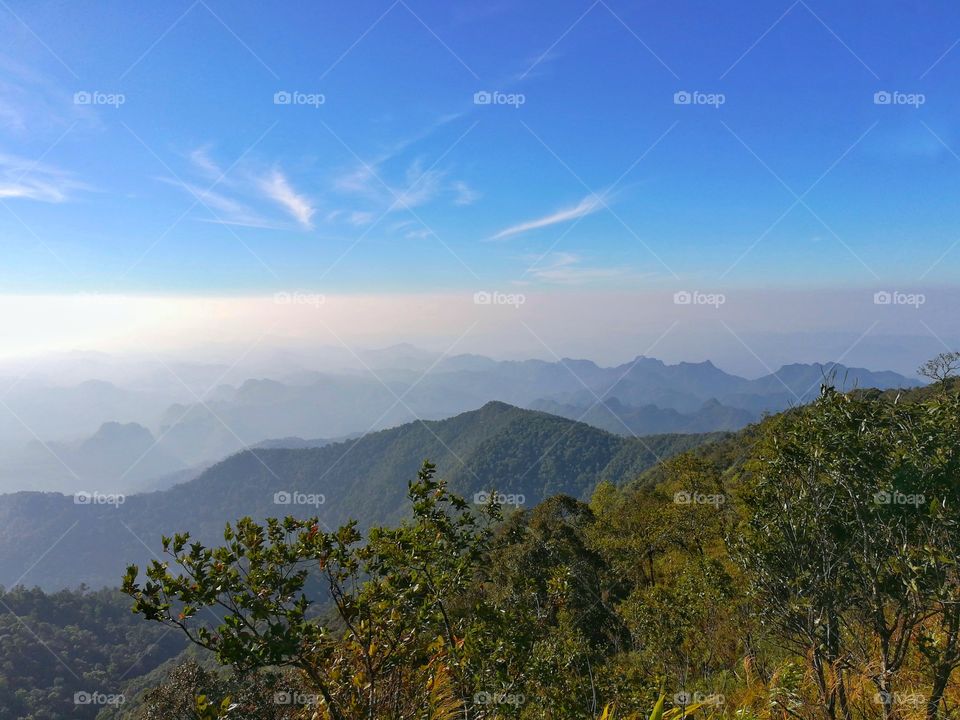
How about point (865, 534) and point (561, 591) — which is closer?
point (865, 534)

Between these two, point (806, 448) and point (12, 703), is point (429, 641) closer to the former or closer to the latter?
point (806, 448)

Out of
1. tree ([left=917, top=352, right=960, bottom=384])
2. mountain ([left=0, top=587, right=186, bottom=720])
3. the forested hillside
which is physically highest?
tree ([left=917, top=352, right=960, bottom=384])

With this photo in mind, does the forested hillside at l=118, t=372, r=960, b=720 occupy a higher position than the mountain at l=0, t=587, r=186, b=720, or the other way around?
the forested hillside at l=118, t=372, r=960, b=720

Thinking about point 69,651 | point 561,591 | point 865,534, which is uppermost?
point 865,534

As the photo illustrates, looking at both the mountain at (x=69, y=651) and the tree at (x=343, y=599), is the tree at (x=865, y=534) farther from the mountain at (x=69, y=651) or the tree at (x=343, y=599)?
the mountain at (x=69, y=651)

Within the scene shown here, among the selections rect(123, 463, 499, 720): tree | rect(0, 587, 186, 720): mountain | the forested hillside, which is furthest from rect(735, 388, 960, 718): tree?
rect(0, 587, 186, 720): mountain

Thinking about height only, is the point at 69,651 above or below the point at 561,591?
below

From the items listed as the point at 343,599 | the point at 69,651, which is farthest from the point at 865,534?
the point at 69,651

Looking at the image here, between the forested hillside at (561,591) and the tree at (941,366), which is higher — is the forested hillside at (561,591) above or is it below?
below

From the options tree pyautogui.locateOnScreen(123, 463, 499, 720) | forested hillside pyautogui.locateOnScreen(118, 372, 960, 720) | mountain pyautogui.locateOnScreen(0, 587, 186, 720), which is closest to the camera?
tree pyautogui.locateOnScreen(123, 463, 499, 720)

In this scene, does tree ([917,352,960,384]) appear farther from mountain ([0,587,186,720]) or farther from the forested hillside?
mountain ([0,587,186,720])

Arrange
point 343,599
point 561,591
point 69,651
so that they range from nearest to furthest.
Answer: point 343,599
point 561,591
point 69,651

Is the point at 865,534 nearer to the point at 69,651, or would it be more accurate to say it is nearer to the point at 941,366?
the point at 941,366

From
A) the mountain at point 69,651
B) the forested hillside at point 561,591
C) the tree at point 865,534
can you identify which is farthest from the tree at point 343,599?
the mountain at point 69,651
